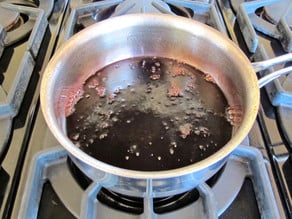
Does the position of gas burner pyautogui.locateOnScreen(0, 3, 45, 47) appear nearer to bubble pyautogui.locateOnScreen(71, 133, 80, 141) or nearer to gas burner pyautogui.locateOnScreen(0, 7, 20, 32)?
gas burner pyautogui.locateOnScreen(0, 7, 20, 32)

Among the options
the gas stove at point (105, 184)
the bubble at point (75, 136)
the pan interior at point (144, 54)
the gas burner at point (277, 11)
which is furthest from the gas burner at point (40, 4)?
the gas burner at point (277, 11)

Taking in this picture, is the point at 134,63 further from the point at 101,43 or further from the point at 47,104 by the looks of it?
the point at 47,104

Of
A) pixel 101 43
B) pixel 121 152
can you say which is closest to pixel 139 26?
pixel 101 43

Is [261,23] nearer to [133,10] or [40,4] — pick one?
[133,10]

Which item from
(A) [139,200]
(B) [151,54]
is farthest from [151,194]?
(B) [151,54]

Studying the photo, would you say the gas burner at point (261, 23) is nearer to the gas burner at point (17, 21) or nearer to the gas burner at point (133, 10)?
the gas burner at point (133, 10)

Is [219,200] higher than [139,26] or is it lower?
lower

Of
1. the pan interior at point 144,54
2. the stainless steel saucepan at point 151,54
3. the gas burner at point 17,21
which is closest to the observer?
the stainless steel saucepan at point 151,54

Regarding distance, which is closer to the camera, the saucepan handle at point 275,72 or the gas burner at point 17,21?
the saucepan handle at point 275,72
